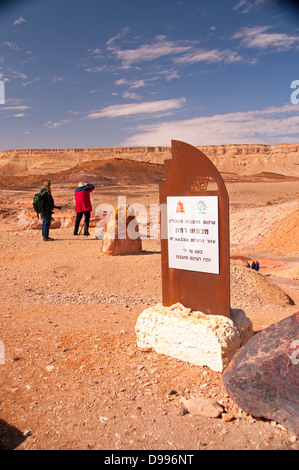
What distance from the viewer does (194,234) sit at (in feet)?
13.9

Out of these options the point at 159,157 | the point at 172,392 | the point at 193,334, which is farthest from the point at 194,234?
the point at 159,157

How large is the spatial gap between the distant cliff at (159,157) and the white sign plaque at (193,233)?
94.7 metres

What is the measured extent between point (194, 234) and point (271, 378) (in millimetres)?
1685

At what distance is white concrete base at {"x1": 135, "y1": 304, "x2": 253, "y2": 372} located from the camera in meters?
3.84

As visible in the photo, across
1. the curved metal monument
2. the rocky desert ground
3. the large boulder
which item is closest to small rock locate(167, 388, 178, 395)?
the rocky desert ground

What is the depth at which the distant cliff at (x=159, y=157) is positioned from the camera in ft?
330

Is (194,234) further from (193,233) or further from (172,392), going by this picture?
(172,392)

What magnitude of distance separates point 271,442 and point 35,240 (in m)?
9.55

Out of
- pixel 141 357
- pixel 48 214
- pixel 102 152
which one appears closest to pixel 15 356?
pixel 141 357

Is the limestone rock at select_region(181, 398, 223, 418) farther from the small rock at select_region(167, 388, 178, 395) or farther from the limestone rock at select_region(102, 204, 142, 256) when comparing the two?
the limestone rock at select_region(102, 204, 142, 256)

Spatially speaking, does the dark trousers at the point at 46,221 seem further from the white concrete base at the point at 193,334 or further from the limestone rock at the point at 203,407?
the limestone rock at the point at 203,407

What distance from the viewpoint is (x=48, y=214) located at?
35.7 ft

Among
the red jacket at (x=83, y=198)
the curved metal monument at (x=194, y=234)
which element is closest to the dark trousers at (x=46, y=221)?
the red jacket at (x=83, y=198)

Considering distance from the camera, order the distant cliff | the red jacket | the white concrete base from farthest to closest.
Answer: the distant cliff, the red jacket, the white concrete base
